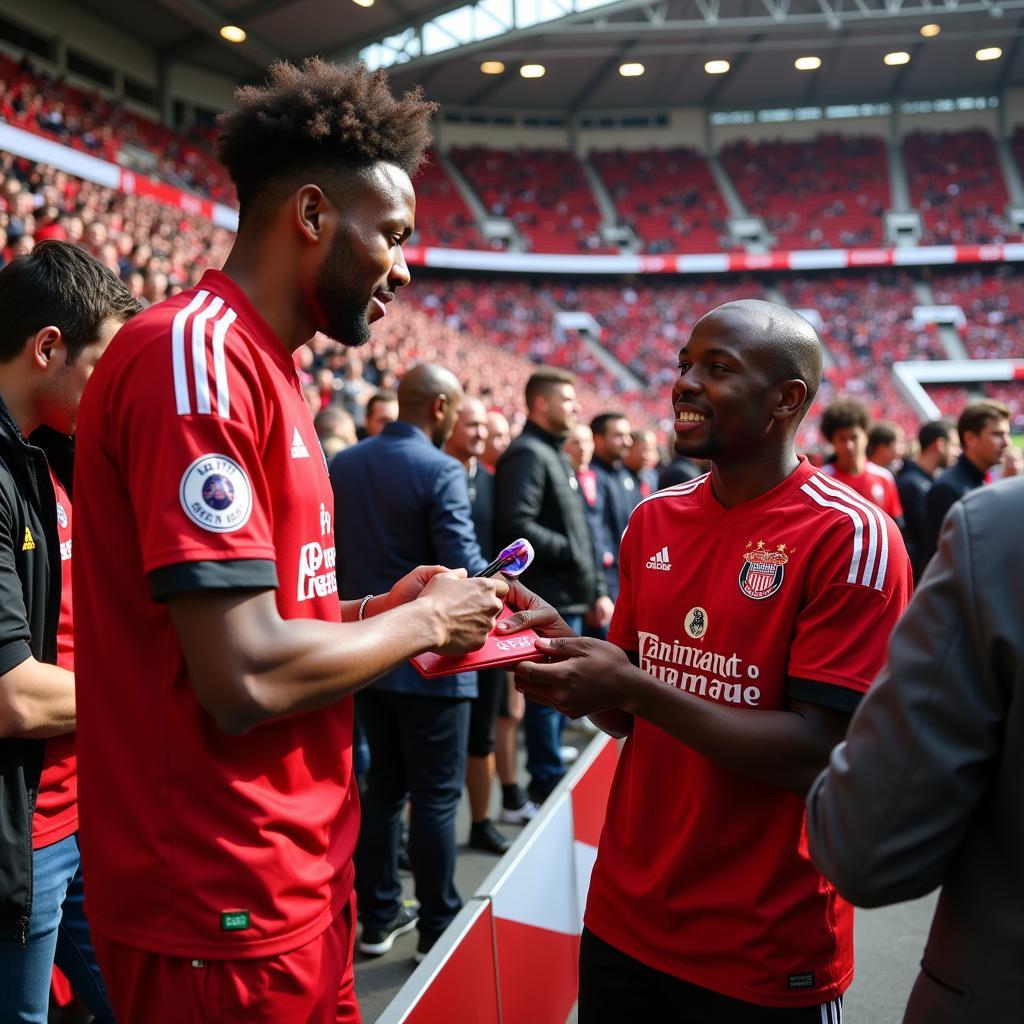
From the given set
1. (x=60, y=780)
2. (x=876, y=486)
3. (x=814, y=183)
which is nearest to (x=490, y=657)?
(x=60, y=780)

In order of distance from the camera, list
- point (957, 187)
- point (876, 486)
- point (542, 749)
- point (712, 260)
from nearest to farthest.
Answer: point (542, 749), point (876, 486), point (712, 260), point (957, 187)

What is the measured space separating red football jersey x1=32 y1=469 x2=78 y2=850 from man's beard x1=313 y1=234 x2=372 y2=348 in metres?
0.85

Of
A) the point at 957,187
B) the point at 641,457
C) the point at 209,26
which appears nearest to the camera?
the point at 641,457

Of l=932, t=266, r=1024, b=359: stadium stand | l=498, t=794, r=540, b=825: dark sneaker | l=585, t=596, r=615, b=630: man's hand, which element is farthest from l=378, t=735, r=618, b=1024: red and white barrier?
l=932, t=266, r=1024, b=359: stadium stand

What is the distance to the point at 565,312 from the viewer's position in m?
35.8

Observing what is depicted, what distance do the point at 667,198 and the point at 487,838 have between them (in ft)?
124

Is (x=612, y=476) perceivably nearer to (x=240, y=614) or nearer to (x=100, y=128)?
(x=240, y=614)

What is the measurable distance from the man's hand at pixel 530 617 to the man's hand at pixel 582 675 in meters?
0.09

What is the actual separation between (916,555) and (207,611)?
645cm

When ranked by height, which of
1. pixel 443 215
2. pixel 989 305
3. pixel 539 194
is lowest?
pixel 989 305

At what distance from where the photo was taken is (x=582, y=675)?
1832 millimetres

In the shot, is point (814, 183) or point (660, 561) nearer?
point (660, 561)

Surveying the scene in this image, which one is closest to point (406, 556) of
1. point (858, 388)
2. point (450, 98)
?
point (858, 388)

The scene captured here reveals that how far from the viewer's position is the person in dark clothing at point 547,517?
16.8ft
